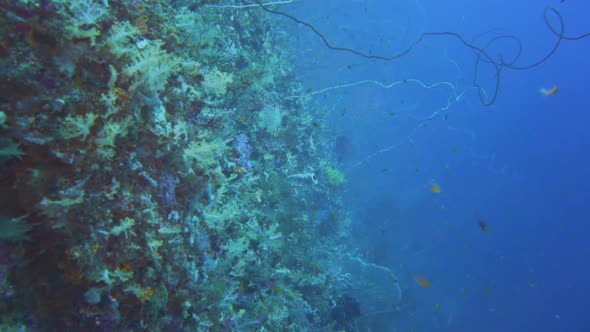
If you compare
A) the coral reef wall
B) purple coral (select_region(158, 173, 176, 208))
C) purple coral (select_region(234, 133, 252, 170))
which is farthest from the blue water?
purple coral (select_region(158, 173, 176, 208))

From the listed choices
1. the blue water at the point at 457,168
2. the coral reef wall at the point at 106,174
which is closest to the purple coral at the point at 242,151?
the coral reef wall at the point at 106,174

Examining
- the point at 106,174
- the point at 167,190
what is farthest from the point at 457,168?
the point at 106,174

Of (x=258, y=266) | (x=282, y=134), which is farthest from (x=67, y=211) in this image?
(x=282, y=134)

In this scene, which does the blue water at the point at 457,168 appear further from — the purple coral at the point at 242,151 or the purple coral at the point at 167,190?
the purple coral at the point at 167,190

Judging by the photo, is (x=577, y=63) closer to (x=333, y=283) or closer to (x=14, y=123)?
(x=333, y=283)

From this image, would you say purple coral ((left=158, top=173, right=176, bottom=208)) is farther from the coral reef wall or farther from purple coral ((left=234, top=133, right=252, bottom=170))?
purple coral ((left=234, top=133, right=252, bottom=170))

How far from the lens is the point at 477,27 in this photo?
5909 centimetres

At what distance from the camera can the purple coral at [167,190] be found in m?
2.25

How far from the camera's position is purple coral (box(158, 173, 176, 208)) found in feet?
7.38

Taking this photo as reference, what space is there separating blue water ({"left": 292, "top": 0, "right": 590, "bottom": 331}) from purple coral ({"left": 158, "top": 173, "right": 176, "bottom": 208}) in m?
9.46

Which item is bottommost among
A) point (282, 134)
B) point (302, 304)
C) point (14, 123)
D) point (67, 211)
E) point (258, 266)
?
point (302, 304)

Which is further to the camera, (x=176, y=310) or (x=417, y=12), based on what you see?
(x=417, y=12)

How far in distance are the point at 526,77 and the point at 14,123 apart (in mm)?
79029

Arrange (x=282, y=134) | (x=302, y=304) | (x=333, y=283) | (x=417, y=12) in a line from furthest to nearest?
(x=417, y=12) < (x=333, y=283) < (x=282, y=134) < (x=302, y=304)
